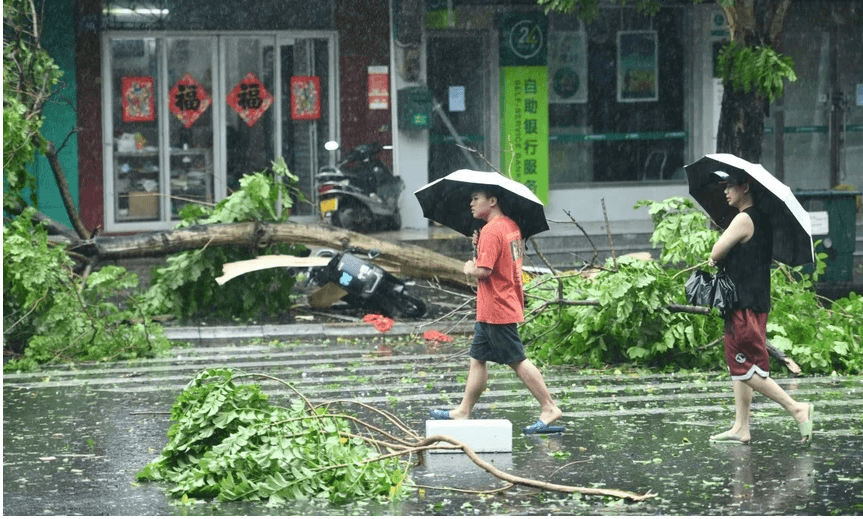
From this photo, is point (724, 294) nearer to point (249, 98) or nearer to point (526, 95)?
point (526, 95)

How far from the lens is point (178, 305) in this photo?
531 inches

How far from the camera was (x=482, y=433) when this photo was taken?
7.27 metres

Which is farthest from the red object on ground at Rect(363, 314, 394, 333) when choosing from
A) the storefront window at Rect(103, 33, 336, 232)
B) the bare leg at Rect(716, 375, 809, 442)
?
the storefront window at Rect(103, 33, 336, 232)

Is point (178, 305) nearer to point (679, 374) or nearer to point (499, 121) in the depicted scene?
point (679, 374)

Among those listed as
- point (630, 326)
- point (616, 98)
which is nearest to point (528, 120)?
point (616, 98)

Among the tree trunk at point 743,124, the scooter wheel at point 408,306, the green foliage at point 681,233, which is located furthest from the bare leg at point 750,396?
the tree trunk at point 743,124

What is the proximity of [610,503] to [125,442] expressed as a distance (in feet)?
10.9

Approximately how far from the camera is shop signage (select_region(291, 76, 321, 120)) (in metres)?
19.5

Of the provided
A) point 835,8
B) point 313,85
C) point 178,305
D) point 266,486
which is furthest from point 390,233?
point 266,486

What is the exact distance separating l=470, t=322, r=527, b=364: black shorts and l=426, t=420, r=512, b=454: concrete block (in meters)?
0.56

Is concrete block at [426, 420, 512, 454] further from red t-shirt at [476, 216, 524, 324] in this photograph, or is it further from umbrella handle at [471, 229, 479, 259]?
umbrella handle at [471, 229, 479, 259]

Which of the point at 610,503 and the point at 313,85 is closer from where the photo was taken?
the point at 610,503

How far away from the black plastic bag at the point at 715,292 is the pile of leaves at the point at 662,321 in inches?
81.8

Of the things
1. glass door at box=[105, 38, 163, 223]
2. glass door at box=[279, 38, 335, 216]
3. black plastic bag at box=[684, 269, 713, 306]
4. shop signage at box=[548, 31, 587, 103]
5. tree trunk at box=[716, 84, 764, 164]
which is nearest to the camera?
black plastic bag at box=[684, 269, 713, 306]
